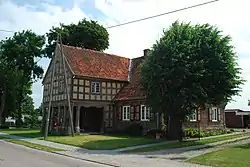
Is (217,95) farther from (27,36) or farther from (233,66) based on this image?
(27,36)

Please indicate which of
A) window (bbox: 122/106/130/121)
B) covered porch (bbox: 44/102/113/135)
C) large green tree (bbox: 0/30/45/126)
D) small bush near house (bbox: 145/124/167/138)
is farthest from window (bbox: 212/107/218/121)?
large green tree (bbox: 0/30/45/126)

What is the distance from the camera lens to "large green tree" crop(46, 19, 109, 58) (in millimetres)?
54625

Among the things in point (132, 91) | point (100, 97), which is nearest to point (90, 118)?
point (100, 97)

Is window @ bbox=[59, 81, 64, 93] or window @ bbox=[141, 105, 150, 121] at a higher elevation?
window @ bbox=[59, 81, 64, 93]

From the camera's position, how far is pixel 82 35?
55062mm

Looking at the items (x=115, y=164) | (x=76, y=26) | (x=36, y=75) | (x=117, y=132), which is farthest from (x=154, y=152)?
(x=36, y=75)

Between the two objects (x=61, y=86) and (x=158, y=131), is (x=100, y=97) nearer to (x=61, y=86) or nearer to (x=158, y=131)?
(x=61, y=86)

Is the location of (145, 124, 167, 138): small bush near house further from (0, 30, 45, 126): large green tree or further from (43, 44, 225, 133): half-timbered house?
(0, 30, 45, 126): large green tree

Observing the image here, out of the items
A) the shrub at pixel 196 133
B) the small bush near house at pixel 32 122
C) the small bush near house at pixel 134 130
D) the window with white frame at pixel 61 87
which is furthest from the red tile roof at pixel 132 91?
the small bush near house at pixel 32 122

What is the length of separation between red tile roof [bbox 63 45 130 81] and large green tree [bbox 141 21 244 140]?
→ 12.3 meters

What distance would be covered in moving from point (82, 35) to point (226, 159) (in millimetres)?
42800

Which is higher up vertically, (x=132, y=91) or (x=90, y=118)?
(x=132, y=91)

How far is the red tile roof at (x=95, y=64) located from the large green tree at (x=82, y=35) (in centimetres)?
1437

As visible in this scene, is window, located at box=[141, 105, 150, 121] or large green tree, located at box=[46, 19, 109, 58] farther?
large green tree, located at box=[46, 19, 109, 58]
